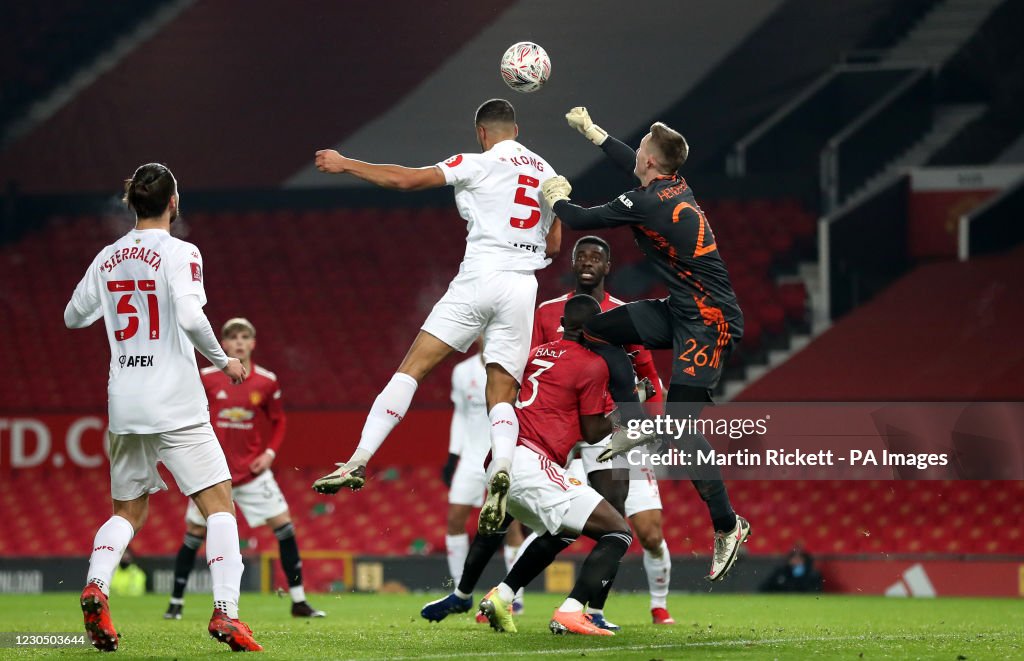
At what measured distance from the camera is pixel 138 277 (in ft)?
22.0

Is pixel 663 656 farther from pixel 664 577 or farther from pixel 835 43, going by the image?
pixel 835 43

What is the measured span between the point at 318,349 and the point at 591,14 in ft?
17.9

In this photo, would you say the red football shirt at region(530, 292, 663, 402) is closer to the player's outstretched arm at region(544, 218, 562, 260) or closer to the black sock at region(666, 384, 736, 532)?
the player's outstretched arm at region(544, 218, 562, 260)

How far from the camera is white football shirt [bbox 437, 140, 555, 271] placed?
798cm

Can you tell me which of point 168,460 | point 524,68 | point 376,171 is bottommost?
point 168,460

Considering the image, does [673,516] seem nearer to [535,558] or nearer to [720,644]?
[535,558]

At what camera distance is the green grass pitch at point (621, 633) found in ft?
22.6

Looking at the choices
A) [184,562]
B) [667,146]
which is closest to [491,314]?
[667,146]

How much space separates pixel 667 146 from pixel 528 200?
2.86 ft

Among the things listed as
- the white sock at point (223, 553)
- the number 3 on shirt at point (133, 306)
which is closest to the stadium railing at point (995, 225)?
the white sock at point (223, 553)

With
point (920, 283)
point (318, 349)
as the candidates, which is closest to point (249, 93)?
point (318, 349)

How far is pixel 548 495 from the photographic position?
7.84m

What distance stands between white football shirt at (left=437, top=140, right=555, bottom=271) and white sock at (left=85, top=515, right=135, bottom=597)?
2.41 meters
